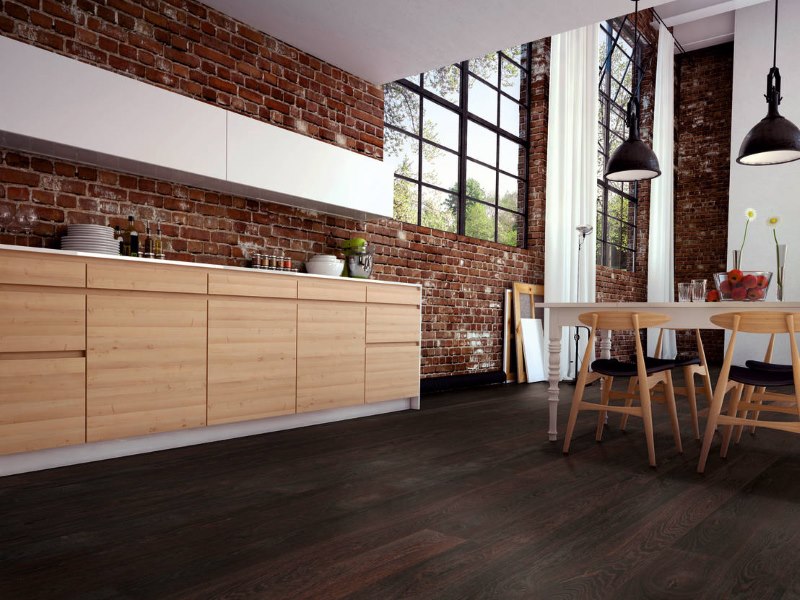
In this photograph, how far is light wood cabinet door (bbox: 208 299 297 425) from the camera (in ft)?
11.6

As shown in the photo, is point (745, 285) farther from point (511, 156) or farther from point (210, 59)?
point (511, 156)

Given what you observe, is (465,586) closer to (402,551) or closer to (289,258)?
(402,551)

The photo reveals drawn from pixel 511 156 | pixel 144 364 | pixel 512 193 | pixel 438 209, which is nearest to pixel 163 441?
pixel 144 364

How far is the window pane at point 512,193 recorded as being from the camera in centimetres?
715

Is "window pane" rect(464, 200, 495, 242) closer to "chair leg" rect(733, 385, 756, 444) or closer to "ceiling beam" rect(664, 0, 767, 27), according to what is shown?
"chair leg" rect(733, 385, 756, 444)

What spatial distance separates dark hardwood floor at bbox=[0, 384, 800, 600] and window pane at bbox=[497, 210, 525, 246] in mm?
3898

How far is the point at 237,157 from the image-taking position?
12.8ft

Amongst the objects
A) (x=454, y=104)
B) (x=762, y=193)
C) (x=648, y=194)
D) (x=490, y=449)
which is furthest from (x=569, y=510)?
(x=648, y=194)

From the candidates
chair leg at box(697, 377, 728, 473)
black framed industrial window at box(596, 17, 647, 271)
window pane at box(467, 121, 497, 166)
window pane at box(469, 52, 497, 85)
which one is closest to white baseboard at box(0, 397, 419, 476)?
chair leg at box(697, 377, 728, 473)

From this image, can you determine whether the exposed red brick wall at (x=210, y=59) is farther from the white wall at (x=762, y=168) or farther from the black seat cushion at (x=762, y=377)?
the white wall at (x=762, y=168)

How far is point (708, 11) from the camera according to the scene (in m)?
9.30

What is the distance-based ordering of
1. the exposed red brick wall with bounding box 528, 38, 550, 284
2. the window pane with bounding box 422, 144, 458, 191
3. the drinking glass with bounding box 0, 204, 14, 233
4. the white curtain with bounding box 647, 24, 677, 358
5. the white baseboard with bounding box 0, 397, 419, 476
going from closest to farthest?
1. the white baseboard with bounding box 0, 397, 419, 476
2. the drinking glass with bounding box 0, 204, 14, 233
3. the window pane with bounding box 422, 144, 458, 191
4. the exposed red brick wall with bounding box 528, 38, 550, 284
5. the white curtain with bounding box 647, 24, 677, 358

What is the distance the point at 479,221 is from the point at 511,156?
1.10 metres

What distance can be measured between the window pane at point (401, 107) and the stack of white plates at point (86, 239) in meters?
3.15
